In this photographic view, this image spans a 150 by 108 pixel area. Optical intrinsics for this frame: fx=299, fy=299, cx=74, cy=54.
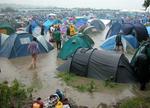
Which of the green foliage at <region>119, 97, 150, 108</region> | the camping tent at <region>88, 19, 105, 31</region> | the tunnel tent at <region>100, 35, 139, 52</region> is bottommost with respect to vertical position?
the camping tent at <region>88, 19, 105, 31</region>

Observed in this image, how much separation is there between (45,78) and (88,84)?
2142 mm

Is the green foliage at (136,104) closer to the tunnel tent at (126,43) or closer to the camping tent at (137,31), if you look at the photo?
the tunnel tent at (126,43)

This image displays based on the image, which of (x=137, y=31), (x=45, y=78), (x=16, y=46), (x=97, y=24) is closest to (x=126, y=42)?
(x=137, y=31)

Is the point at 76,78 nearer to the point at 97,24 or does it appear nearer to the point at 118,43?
the point at 118,43

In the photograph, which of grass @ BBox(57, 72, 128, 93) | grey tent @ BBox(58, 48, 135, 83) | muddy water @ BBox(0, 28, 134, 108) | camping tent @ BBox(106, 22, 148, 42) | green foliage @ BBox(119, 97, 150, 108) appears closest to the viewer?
green foliage @ BBox(119, 97, 150, 108)

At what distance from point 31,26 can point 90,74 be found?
16548 mm

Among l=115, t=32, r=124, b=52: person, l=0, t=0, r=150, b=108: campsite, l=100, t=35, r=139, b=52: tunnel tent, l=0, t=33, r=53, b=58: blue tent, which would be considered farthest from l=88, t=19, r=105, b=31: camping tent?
l=0, t=0, r=150, b=108: campsite

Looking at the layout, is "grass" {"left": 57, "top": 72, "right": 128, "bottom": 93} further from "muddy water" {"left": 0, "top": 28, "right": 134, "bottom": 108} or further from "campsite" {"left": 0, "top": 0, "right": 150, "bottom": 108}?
"muddy water" {"left": 0, "top": 28, "right": 134, "bottom": 108}

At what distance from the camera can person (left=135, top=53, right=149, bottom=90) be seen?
36.7 feet

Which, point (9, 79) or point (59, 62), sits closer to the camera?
point (9, 79)

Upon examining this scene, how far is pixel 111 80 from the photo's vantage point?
39.9ft

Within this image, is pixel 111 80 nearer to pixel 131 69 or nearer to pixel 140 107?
pixel 131 69

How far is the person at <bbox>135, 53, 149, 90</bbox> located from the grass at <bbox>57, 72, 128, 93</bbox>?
2.38 feet

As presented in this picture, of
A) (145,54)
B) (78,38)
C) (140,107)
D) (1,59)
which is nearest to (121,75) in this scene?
(145,54)
